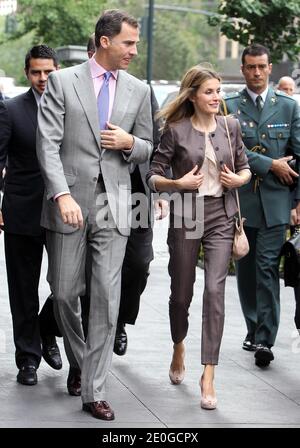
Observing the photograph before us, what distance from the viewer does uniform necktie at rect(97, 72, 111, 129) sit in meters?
6.71

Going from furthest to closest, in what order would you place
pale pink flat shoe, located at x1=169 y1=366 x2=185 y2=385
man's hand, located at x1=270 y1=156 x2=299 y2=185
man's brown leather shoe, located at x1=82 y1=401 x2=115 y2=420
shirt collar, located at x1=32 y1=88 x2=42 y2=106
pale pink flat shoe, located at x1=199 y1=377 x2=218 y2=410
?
man's hand, located at x1=270 y1=156 x2=299 y2=185, pale pink flat shoe, located at x1=169 y1=366 x2=185 y2=385, shirt collar, located at x1=32 y1=88 x2=42 y2=106, pale pink flat shoe, located at x1=199 y1=377 x2=218 y2=410, man's brown leather shoe, located at x1=82 y1=401 x2=115 y2=420

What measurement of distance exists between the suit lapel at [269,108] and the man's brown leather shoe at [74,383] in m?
2.37

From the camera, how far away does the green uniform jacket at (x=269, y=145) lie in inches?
331

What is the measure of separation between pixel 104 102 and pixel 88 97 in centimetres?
12

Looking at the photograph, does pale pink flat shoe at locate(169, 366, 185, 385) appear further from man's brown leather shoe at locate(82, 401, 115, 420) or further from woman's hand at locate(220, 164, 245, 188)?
woman's hand at locate(220, 164, 245, 188)

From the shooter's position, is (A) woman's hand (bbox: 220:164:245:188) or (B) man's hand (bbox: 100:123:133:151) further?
(A) woman's hand (bbox: 220:164:245:188)

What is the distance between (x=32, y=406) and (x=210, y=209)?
5.08 feet

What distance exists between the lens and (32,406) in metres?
6.72

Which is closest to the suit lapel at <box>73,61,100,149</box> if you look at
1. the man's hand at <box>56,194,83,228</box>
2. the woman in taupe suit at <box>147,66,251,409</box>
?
the man's hand at <box>56,194,83,228</box>

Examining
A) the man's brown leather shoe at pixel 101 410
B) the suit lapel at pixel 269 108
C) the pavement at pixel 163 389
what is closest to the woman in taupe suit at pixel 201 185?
the pavement at pixel 163 389

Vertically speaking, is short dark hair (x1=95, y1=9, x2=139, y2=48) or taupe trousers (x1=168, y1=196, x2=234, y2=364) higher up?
short dark hair (x1=95, y1=9, x2=139, y2=48)

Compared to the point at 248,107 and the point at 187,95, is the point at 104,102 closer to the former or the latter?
the point at 187,95

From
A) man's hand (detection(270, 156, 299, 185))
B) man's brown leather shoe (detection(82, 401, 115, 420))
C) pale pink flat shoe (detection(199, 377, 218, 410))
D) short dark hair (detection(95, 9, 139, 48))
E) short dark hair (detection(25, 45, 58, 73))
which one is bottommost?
pale pink flat shoe (detection(199, 377, 218, 410))
